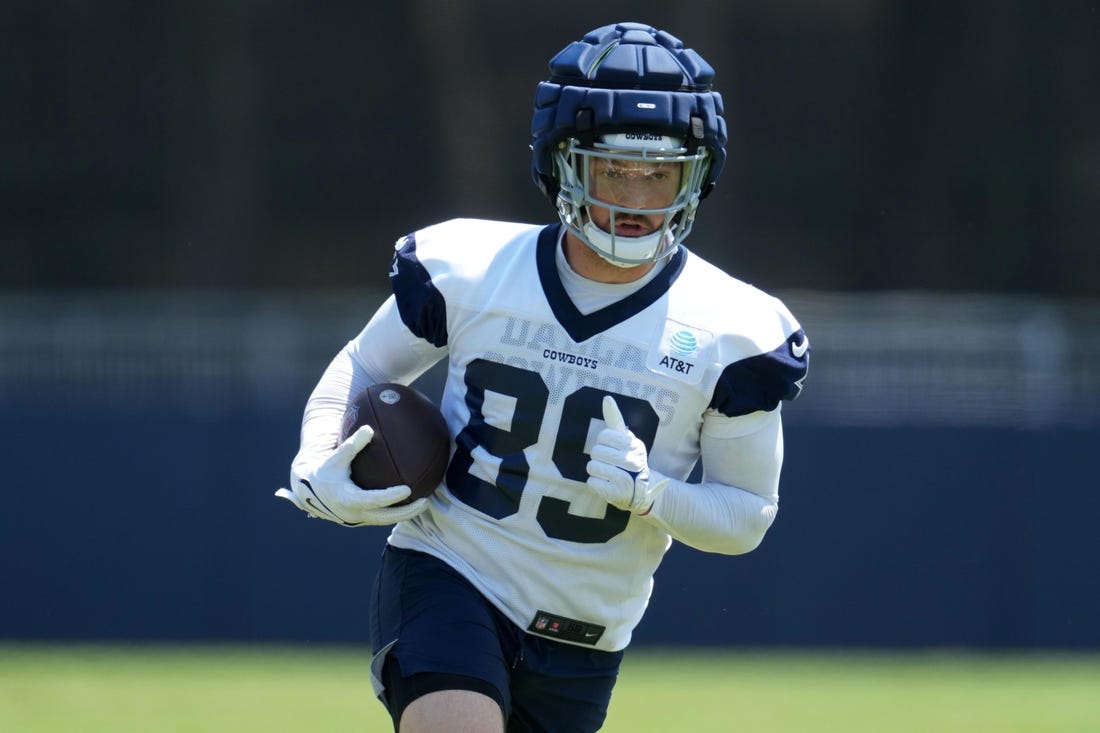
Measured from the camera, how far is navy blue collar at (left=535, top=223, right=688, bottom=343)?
3588 millimetres

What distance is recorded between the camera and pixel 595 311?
3.62 m

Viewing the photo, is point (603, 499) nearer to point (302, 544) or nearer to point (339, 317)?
point (302, 544)

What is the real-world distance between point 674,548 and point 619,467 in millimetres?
4912

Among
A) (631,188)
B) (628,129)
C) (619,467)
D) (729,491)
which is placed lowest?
(729,491)

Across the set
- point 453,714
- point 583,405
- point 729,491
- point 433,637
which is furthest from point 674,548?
point 453,714

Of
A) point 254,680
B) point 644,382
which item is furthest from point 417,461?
point 254,680

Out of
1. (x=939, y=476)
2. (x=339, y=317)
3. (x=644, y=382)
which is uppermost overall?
(x=644, y=382)

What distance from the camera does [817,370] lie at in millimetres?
8898

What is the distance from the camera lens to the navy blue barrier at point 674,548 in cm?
835

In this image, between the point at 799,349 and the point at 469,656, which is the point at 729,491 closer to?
the point at 799,349

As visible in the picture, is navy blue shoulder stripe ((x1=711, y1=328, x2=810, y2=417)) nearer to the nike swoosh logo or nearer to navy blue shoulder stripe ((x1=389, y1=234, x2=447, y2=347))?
the nike swoosh logo

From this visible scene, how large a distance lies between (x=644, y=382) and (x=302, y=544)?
5.06 metres

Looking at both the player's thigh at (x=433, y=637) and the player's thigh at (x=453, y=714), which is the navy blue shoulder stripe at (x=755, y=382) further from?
the player's thigh at (x=453, y=714)

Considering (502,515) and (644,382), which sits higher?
(644,382)
